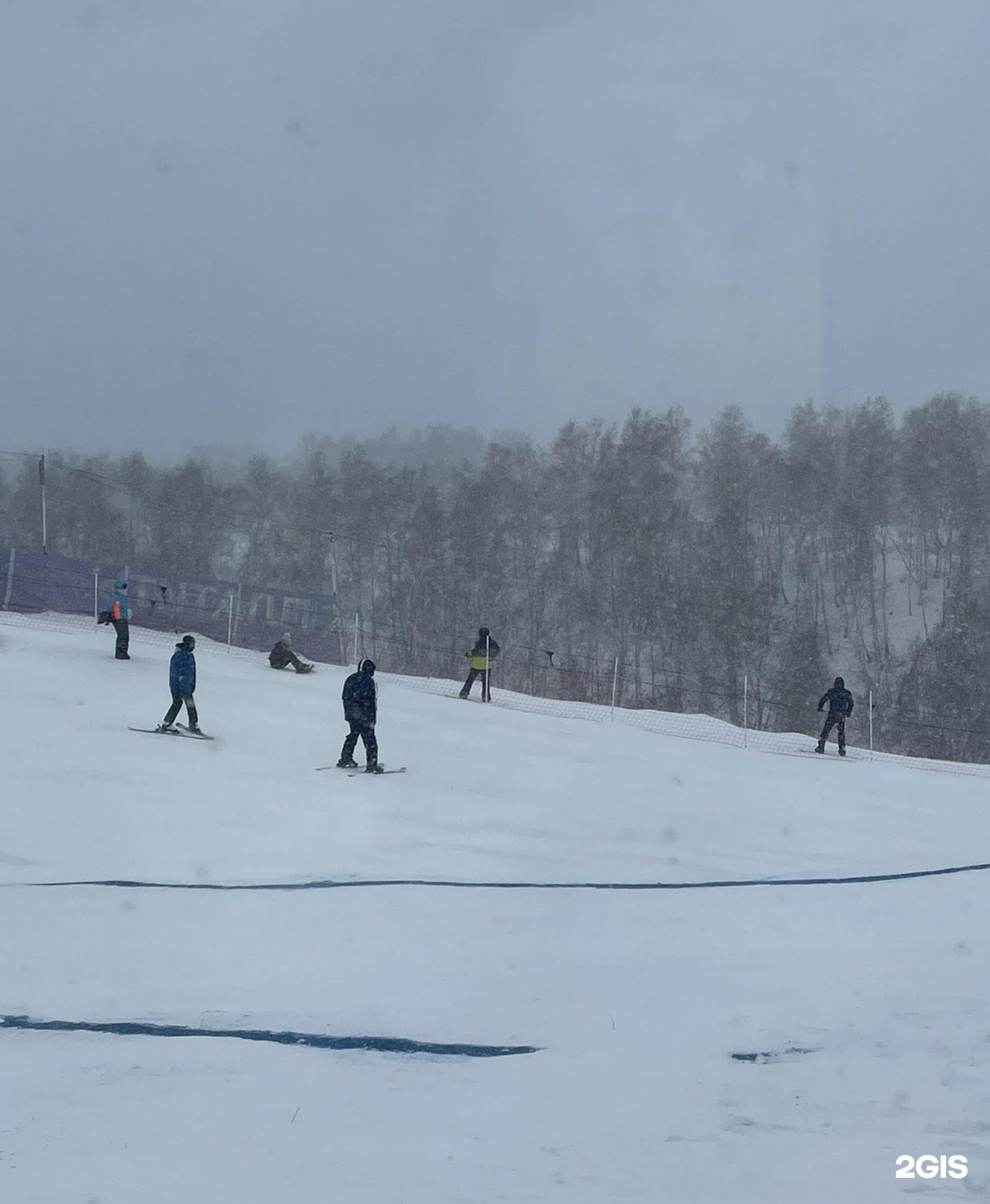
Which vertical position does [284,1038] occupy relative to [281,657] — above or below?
below

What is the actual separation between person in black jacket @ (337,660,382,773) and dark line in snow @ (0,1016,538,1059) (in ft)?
27.7

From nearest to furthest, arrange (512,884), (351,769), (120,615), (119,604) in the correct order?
(512,884) → (351,769) → (119,604) → (120,615)

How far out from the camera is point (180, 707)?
1652 centimetres

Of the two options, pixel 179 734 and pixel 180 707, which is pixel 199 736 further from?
pixel 180 707

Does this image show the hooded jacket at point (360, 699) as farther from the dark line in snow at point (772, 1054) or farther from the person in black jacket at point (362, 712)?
the dark line in snow at point (772, 1054)

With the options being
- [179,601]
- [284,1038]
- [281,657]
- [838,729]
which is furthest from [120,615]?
[179,601]

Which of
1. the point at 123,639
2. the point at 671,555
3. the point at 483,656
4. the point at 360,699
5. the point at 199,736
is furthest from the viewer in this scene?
the point at 671,555

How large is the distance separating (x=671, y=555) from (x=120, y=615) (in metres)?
45.7

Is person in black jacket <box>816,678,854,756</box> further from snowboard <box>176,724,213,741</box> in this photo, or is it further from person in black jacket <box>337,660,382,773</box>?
snowboard <box>176,724,213,741</box>

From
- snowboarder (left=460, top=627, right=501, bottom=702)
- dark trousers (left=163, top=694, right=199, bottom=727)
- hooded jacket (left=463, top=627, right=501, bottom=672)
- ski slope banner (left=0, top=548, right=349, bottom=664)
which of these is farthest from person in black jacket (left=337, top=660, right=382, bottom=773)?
ski slope banner (left=0, top=548, right=349, bottom=664)

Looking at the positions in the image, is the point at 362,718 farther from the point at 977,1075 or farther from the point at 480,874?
the point at 977,1075

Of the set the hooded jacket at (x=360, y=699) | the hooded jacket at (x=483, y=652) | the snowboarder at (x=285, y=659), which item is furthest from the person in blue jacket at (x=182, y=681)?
the snowboarder at (x=285, y=659)

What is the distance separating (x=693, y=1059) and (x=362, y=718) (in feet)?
30.7

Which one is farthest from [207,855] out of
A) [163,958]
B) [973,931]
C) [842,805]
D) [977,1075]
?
[842,805]
